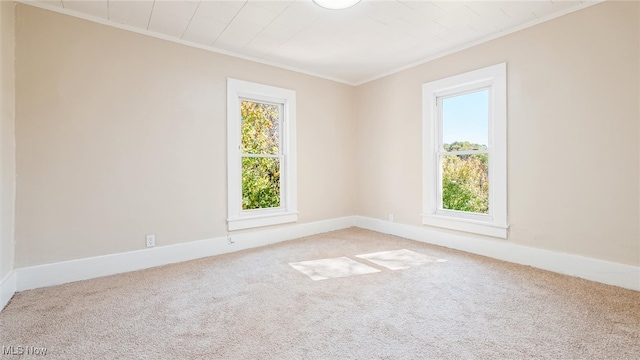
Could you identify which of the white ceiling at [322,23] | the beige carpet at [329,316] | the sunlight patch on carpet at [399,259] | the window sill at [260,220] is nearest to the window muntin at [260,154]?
the window sill at [260,220]

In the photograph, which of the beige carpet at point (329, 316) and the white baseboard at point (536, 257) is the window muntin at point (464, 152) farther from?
the beige carpet at point (329, 316)

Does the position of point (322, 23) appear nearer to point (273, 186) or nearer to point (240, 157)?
point (240, 157)

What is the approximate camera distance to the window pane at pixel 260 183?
3840 millimetres

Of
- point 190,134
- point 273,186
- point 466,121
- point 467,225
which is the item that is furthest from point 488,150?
point 190,134

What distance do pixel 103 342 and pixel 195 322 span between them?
50 cm

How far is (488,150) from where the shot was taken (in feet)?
11.0

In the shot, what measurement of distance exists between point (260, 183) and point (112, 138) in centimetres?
173

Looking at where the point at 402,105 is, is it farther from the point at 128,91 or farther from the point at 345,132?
the point at 128,91

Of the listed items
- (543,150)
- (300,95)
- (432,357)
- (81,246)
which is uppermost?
(300,95)

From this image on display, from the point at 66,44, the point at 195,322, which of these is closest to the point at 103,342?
the point at 195,322

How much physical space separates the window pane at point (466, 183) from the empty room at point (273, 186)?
0.08 feet

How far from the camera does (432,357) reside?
1.56m

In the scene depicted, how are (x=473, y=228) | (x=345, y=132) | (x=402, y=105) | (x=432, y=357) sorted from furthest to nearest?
1. (x=345, y=132)
2. (x=402, y=105)
3. (x=473, y=228)
4. (x=432, y=357)

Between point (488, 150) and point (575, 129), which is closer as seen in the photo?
point (575, 129)
